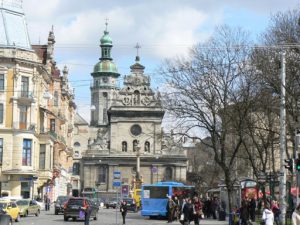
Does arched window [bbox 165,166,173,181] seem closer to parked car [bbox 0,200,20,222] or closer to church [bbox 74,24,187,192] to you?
church [bbox 74,24,187,192]

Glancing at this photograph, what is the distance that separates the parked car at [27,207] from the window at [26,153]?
15.6 metres

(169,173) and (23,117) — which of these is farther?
(169,173)

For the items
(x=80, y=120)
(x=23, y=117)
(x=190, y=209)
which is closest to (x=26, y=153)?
(x=23, y=117)

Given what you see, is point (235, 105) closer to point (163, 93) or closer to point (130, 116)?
point (163, 93)

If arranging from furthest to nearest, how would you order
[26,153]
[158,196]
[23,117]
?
1. [23,117]
2. [26,153]
3. [158,196]

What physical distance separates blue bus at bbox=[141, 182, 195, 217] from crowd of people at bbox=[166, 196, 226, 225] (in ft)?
7.52

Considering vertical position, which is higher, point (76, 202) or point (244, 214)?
point (76, 202)

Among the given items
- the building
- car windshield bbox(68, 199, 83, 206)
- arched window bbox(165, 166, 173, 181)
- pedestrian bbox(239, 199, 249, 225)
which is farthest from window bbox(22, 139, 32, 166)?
arched window bbox(165, 166, 173, 181)

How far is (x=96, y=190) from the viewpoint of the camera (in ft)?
419

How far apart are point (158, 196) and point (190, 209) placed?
567 inches

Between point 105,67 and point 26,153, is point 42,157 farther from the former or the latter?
point 105,67

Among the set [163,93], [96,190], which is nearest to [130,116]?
[96,190]

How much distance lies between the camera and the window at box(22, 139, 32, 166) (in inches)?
2761

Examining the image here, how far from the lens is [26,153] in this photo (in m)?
70.3
